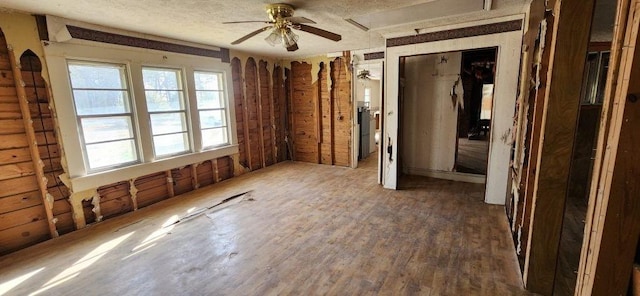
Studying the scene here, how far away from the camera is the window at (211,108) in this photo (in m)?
4.52

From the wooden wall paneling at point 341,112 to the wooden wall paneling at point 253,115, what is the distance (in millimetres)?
1620

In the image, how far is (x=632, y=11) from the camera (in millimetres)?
941

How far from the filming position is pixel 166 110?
157 inches

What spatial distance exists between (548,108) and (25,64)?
4.64 metres

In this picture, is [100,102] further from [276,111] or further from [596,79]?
[596,79]

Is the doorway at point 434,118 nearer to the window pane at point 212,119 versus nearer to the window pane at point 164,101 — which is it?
the window pane at point 212,119

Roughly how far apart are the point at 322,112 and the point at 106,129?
3.84 m

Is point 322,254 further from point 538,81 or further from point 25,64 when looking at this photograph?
point 25,64

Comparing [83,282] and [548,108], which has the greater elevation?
[548,108]

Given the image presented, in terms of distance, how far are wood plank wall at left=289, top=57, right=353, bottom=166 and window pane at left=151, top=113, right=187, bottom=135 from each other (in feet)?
8.50

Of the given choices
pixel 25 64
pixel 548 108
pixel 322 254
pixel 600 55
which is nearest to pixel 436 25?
pixel 548 108

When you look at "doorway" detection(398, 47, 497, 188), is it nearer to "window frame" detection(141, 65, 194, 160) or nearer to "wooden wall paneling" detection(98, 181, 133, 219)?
"window frame" detection(141, 65, 194, 160)

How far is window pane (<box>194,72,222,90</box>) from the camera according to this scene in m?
4.46

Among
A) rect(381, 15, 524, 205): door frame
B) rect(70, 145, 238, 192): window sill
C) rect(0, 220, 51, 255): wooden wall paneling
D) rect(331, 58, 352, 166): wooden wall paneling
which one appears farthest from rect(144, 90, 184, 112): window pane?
rect(381, 15, 524, 205): door frame
